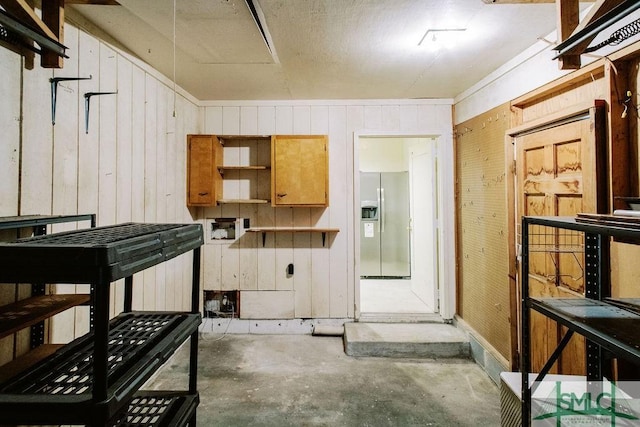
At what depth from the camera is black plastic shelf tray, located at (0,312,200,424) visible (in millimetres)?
839

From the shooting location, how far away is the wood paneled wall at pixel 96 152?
5.00 ft

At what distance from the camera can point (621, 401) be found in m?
1.40

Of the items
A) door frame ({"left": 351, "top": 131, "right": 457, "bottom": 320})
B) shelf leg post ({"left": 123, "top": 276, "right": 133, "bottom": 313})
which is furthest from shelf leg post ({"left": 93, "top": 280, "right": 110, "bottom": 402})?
door frame ({"left": 351, "top": 131, "right": 457, "bottom": 320})

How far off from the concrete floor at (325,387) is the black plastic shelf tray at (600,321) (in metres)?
1.26

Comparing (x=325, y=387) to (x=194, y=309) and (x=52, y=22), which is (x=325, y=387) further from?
(x=52, y=22)

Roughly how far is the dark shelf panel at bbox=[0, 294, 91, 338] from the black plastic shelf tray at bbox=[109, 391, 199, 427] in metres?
0.49

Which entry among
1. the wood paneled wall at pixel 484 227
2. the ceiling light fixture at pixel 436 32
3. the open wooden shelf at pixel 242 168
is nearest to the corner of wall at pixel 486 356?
the wood paneled wall at pixel 484 227

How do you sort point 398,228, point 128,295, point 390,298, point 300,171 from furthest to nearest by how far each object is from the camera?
point 398,228, point 390,298, point 300,171, point 128,295

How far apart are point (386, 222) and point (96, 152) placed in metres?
4.56

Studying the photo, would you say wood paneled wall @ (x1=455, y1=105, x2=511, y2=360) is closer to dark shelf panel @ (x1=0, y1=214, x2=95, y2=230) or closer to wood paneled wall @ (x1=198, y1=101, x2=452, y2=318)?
wood paneled wall @ (x1=198, y1=101, x2=452, y2=318)

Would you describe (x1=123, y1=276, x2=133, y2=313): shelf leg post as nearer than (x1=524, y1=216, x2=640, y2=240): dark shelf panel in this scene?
No

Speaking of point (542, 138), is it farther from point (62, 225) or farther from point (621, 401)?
point (62, 225)

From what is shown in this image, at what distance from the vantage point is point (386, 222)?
227 inches

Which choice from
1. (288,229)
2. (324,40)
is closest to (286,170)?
(288,229)
